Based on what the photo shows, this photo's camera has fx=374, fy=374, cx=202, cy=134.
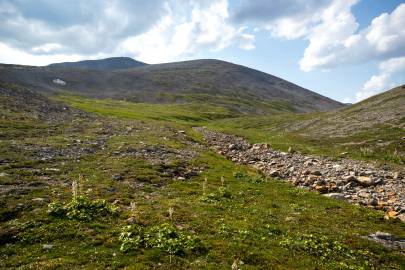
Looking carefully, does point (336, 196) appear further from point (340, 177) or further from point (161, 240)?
point (161, 240)

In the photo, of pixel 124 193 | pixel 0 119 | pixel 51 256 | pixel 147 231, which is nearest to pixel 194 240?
pixel 147 231

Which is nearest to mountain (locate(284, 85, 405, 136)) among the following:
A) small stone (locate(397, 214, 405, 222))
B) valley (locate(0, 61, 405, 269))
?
valley (locate(0, 61, 405, 269))

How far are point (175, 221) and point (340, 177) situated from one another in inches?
803

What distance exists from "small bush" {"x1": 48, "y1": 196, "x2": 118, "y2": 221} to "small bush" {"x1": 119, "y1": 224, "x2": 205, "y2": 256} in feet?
8.42

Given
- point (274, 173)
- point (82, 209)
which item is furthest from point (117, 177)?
point (274, 173)

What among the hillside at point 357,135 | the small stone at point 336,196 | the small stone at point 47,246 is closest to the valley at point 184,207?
the small stone at point 47,246

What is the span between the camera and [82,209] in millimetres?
19500

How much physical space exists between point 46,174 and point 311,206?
19020 millimetres

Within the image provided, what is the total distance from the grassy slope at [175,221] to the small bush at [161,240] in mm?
480

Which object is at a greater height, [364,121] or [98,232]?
[364,121]

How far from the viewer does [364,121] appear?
7325 centimetres

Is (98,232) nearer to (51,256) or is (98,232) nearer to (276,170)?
(51,256)

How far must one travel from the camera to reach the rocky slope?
27719mm

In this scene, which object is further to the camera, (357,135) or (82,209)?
(357,135)
